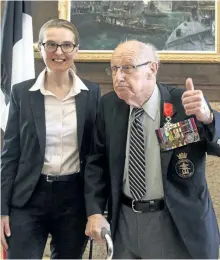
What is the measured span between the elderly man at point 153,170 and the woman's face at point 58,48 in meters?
0.24

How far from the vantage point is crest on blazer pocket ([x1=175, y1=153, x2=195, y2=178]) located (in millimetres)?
1361

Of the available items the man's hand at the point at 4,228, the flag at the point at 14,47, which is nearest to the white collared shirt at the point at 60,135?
A: the man's hand at the point at 4,228

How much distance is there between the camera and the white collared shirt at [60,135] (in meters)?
1.58

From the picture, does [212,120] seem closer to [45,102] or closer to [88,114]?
[88,114]

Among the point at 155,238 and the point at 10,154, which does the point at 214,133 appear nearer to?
the point at 155,238

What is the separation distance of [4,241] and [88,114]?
61cm

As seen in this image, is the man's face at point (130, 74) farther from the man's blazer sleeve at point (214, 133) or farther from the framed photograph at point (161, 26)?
the framed photograph at point (161, 26)

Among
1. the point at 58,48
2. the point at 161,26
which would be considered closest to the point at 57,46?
the point at 58,48

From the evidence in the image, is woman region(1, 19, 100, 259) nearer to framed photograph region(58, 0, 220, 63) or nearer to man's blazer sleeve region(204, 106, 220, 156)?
man's blazer sleeve region(204, 106, 220, 156)

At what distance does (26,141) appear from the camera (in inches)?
62.4

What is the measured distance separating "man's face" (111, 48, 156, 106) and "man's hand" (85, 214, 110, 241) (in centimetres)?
44

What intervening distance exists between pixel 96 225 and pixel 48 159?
347mm

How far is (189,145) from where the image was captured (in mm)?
1386

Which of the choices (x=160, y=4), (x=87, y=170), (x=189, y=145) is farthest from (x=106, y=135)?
(x=160, y=4)
